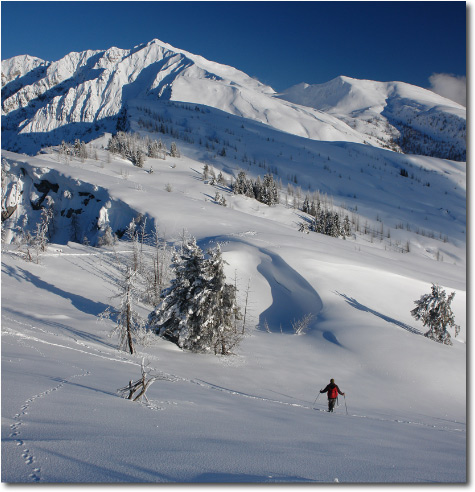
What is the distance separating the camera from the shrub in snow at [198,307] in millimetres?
19875

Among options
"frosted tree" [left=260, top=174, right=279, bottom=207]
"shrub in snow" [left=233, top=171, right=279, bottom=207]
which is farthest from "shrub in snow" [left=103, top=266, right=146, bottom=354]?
"frosted tree" [left=260, top=174, right=279, bottom=207]

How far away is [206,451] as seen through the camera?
5.11 metres

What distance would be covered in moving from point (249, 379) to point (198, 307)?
18.6 feet

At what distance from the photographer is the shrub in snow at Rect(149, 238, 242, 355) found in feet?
65.2

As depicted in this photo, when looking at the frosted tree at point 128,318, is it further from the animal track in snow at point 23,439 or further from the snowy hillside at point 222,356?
the animal track in snow at point 23,439

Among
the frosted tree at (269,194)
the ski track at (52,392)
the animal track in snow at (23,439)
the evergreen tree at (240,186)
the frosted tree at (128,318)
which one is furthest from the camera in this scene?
the frosted tree at (269,194)

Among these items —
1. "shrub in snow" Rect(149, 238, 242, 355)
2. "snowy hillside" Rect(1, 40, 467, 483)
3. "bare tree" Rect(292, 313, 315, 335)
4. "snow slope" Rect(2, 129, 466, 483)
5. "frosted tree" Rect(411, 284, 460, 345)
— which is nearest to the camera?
"snow slope" Rect(2, 129, 466, 483)

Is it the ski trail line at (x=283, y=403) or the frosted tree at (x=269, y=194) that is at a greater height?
the frosted tree at (x=269, y=194)

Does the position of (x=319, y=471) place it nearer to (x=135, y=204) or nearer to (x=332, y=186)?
(x=135, y=204)

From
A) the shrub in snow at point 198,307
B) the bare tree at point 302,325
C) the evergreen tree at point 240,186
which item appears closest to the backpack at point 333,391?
the shrub in snow at point 198,307

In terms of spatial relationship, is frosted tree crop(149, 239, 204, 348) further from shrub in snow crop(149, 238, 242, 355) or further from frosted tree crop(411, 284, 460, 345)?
frosted tree crop(411, 284, 460, 345)

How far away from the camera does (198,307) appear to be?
20062 millimetres

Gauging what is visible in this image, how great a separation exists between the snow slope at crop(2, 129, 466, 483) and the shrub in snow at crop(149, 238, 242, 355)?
1150mm

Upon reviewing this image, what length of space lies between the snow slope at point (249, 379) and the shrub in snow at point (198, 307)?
1.15 metres
